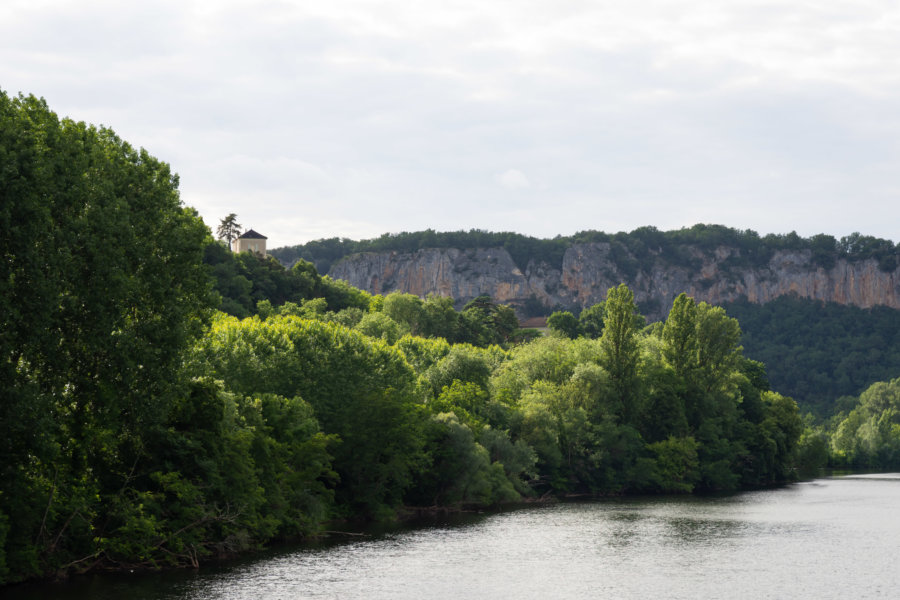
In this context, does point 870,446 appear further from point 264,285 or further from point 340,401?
point 340,401

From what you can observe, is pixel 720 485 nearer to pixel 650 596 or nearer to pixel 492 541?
pixel 492 541

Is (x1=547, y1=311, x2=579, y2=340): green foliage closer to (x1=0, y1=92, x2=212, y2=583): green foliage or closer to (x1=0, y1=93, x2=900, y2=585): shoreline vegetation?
(x1=0, y1=93, x2=900, y2=585): shoreline vegetation

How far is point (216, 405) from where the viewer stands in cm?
4691

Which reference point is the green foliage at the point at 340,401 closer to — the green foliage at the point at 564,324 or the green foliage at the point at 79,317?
the green foliage at the point at 79,317

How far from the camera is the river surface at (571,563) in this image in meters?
40.2

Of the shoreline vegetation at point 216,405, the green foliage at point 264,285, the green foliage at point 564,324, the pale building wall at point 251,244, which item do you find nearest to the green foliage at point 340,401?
the shoreline vegetation at point 216,405

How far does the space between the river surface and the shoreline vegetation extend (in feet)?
9.27

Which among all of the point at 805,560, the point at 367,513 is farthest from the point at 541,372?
the point at 805,560

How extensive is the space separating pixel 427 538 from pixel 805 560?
20823 mm

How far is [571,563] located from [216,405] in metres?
19.4

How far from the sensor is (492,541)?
5544 cm

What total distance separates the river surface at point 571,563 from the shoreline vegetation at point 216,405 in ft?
9.27

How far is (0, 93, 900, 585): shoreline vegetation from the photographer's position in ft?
122

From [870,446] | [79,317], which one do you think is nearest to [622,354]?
[79,317]
